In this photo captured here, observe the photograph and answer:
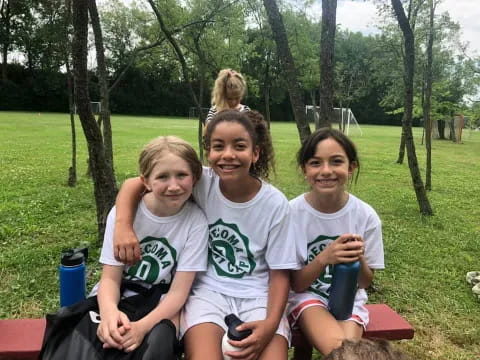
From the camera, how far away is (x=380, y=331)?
197cm

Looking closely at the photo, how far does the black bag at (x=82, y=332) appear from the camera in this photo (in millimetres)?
1543

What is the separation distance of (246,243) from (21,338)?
1.03 metres

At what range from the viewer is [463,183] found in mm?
9656

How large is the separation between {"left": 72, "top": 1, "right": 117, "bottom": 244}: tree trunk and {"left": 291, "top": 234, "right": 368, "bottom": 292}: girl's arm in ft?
8.35

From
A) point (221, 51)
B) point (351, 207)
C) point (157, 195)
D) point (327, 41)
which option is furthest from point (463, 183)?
point (157, 195)

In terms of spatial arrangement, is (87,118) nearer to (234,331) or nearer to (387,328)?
(234,331)

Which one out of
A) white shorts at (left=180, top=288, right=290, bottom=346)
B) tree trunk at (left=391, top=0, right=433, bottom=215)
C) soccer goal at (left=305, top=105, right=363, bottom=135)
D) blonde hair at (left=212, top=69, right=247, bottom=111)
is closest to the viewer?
white shorts at (left=180, top=288, right=290, bottom=346)

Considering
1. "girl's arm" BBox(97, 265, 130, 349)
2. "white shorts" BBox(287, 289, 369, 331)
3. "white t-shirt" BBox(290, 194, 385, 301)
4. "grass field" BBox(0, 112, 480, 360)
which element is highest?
"white t-shirt" BBox(290, 194, 385, 301)

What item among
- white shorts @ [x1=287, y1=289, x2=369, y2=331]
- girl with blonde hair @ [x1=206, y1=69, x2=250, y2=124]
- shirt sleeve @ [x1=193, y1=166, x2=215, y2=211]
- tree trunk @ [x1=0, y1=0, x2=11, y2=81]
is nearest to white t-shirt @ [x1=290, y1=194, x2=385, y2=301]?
white shorts @ [x1=287, y1=289, x2=369, y2=331]

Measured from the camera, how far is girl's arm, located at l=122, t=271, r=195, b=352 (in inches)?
62.9

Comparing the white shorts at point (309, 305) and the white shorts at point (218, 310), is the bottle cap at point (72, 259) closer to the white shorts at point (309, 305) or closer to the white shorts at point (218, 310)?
the white shorts at point (218, 310)

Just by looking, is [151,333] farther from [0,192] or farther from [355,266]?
[0,192]

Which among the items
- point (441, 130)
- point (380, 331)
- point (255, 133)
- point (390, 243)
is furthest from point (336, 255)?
point (441, 130)

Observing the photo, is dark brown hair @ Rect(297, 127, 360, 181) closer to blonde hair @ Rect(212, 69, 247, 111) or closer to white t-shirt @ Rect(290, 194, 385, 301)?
white t-shirt @ Rect(290, 194, 385, 301)
